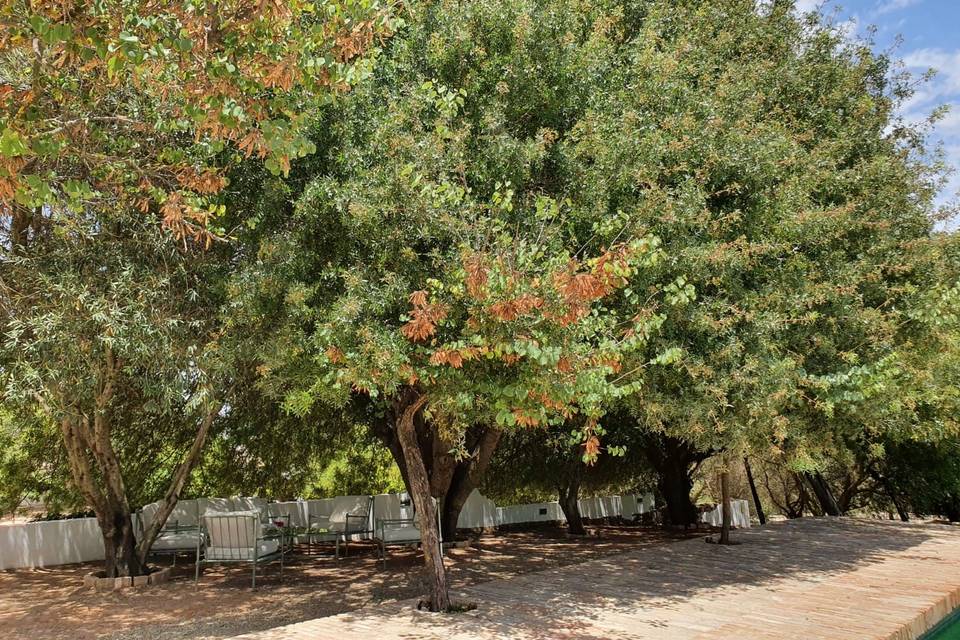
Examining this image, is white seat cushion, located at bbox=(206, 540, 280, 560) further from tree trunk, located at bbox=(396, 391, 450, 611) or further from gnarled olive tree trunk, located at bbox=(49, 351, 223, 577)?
tree trunk, located at bbox=(396, 391, 450, 611)

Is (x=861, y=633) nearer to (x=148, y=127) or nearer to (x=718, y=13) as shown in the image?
(x=148, y=127)

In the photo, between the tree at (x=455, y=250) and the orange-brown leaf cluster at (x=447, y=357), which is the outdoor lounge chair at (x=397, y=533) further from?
the orange-brown leaf cluster at (x=447, y=357)

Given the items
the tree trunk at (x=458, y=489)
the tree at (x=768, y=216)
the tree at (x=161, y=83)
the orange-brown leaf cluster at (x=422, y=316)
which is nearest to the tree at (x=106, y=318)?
the tree at (x=161, y=83)

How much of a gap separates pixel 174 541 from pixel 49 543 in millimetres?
2898

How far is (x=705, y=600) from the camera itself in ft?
26.6

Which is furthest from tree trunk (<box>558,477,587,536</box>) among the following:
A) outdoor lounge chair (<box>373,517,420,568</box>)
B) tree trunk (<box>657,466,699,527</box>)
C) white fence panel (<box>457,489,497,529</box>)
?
outdoor lounge chair (<box>373,517,420,568</box>)

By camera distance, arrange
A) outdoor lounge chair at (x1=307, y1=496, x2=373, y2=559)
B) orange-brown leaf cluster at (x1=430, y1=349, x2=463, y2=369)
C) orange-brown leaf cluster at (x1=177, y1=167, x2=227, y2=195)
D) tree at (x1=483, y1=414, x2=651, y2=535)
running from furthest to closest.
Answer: tree at (x1=483, y1=414, x2=651, y2=535), outdoor lounge chair at (x1=307, y1=496, x2=373, y2=559), orange-brown leaf cluster at (x1=177, y1=167, x2=227, y2=195), orange-brown leaf cluster at (x1=430, y1=349, x2=463, y2=369)

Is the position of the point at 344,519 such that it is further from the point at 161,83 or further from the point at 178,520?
the point at 161,83

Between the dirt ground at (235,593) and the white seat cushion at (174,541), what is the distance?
432mm

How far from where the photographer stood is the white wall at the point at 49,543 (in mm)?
12141

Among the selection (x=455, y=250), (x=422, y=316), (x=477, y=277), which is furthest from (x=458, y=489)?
(x=477, y=277)

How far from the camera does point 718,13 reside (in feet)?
35.5

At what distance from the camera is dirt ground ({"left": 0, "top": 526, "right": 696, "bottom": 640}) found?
7.61 metres

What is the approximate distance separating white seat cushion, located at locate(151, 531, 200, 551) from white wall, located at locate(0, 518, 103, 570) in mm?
2367
